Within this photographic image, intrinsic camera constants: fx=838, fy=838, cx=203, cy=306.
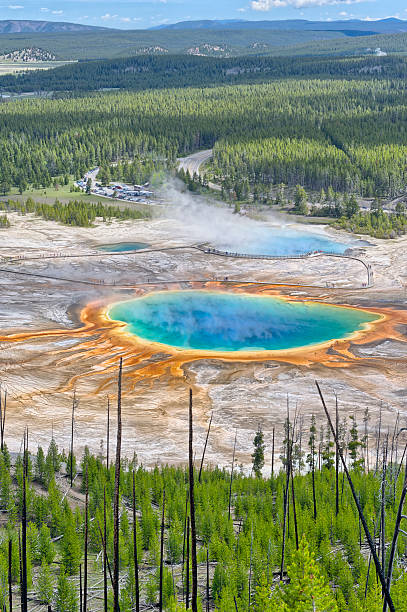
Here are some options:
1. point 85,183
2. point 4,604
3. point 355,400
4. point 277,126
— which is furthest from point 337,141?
point 4,604

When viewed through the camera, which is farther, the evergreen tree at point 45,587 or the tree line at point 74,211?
the tree line at point 74,211

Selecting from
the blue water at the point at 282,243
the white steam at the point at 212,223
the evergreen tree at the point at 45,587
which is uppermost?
the evergreen tree at the point at 45,587

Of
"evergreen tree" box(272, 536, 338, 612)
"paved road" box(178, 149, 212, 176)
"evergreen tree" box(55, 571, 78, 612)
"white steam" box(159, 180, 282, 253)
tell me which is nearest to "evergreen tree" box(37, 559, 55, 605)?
"evergreen tree" box(55, 571, 78, 612)

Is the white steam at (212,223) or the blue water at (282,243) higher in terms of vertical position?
the white steam at (212,223)

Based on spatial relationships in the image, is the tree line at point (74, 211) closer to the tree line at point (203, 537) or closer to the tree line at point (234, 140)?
the tree line at point (234, 140)

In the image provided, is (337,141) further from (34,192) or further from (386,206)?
(34,192)

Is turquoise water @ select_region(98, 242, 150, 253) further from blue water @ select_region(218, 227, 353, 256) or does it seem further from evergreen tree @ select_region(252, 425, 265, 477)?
evergreen tree @ select_region(252, 425, 265, 477)

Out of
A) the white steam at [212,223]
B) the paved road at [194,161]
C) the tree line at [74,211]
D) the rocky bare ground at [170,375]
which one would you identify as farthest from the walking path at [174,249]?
the paved road at [194,161]
